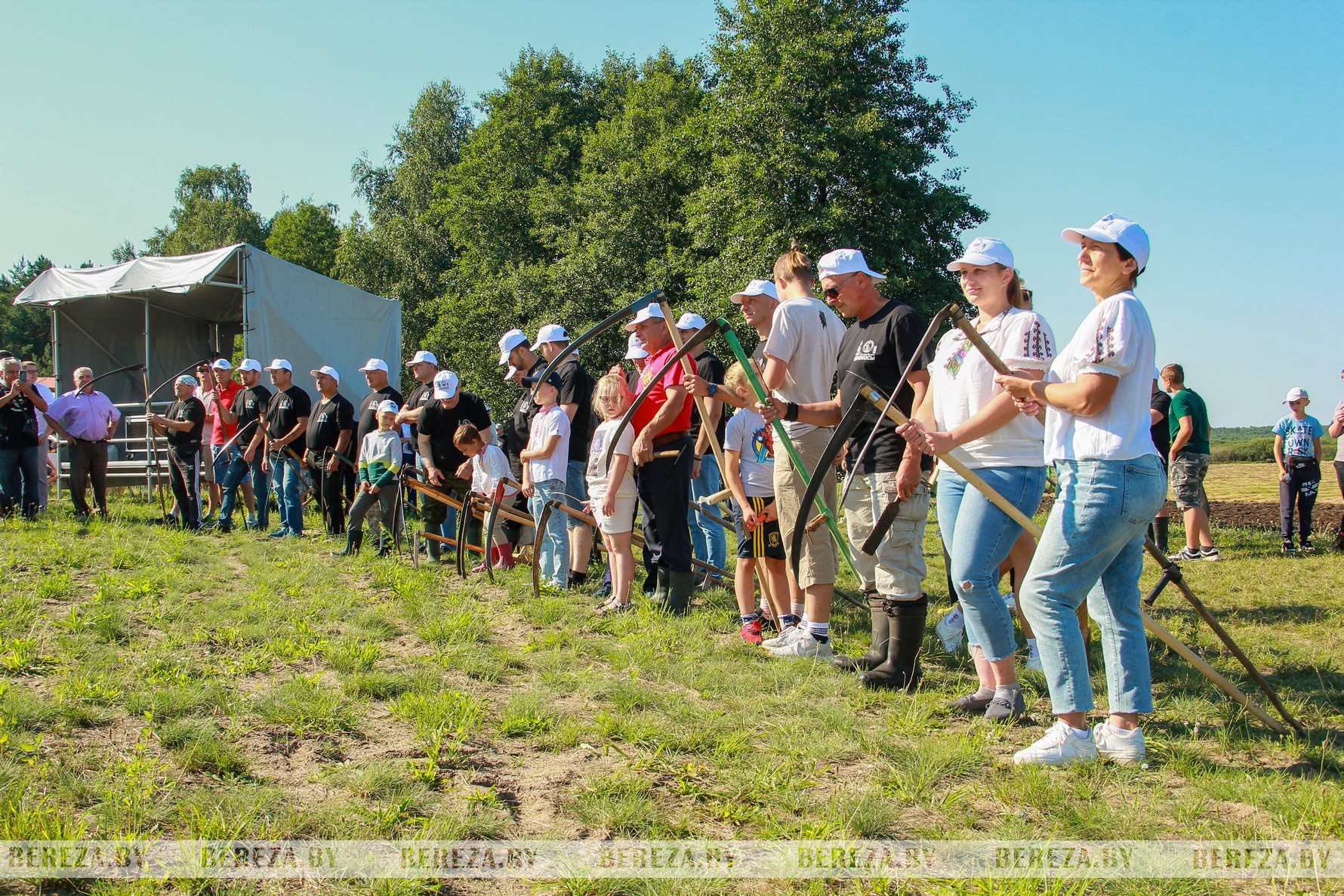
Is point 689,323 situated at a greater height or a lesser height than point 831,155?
lesser

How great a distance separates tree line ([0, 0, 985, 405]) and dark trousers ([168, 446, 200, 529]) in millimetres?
16432

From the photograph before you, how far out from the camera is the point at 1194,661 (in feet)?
11.2

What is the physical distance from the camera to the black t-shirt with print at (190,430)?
10.0 meters

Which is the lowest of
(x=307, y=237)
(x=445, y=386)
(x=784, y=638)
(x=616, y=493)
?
(x=784, y=638)

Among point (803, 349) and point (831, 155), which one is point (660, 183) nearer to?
point (831, 155)

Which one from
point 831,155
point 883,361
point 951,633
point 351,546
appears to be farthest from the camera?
point 831,155

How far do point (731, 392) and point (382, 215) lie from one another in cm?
4118

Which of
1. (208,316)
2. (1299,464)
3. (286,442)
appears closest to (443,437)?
(286,442)

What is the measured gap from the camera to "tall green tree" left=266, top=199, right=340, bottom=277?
52.4 meters

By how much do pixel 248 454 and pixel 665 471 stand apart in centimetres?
581

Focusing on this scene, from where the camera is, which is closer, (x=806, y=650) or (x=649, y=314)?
(x=806, y=650)

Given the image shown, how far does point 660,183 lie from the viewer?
31672 mm

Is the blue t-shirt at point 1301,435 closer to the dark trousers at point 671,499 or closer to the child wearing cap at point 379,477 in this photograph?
the dark trousers at point 671,499

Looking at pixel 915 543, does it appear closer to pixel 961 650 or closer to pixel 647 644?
pixel 961 650
